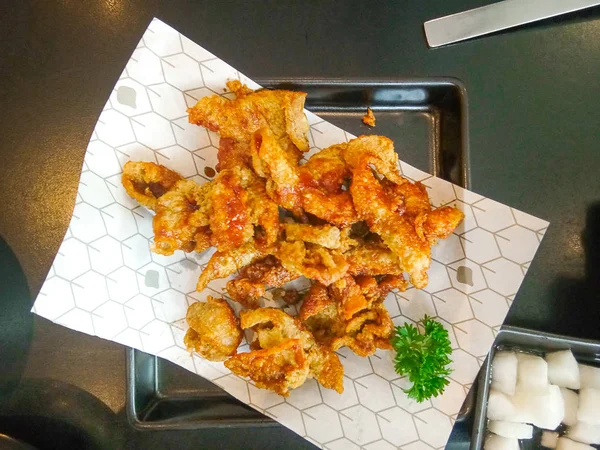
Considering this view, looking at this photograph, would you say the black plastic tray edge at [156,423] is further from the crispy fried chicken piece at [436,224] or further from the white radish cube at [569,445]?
the white radish cube at [569,445]

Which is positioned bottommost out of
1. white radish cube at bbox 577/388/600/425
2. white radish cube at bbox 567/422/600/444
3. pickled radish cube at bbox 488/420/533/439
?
pickled radish cube at bbox 488/420/533/439

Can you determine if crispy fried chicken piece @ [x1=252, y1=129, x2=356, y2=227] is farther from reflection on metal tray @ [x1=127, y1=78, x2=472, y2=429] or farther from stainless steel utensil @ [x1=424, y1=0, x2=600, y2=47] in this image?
stainless steel utensil @ [x1=424, y1=0, x2=600, y2=47]

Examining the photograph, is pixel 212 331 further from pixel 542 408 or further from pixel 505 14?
pixel 505 14

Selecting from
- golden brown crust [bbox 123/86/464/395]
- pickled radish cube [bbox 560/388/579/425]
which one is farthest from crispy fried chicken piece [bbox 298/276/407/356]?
pickled radish cube [bbox 560/388/579/425]

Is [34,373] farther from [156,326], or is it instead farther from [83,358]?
[156,326]

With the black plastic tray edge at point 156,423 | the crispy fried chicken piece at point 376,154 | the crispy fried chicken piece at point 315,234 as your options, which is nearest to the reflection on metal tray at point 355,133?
the black plastic tray edge at point 156,423

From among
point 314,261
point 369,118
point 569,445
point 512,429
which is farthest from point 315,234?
point 569,445

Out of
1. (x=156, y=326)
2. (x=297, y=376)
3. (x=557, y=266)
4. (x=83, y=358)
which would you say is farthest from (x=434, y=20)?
(x=83, y=358)
